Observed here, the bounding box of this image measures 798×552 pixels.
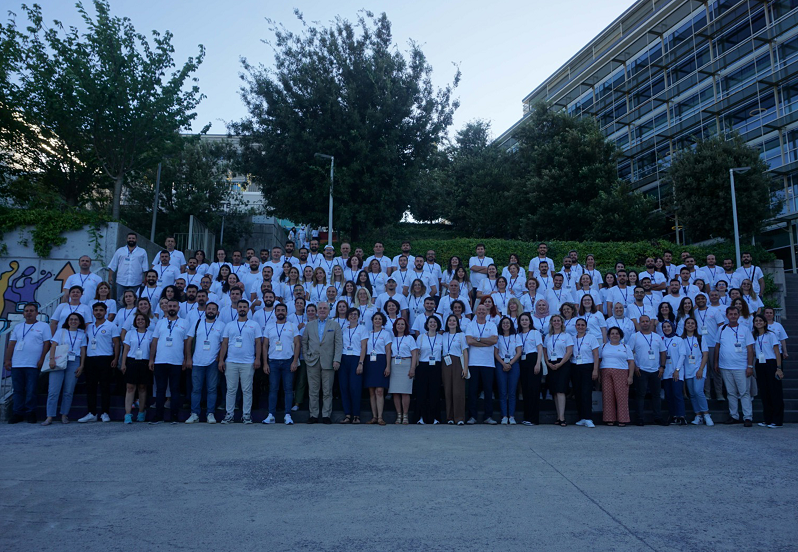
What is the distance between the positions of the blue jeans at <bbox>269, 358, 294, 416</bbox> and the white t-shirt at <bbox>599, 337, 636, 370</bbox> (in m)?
5.01

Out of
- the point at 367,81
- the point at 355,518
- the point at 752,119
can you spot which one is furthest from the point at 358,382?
the point at 752,119

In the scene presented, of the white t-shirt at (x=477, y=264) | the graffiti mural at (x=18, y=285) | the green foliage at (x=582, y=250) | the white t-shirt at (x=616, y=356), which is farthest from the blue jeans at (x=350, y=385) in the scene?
the green foliage at (x=582, y=250)

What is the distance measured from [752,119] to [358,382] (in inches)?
1242

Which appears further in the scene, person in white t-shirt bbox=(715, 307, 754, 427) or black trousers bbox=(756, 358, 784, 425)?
person in white t-shirt bbox=(715, 307, 754, 427)

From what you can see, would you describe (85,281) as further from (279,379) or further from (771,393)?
(771,393)

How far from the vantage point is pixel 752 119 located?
104ft

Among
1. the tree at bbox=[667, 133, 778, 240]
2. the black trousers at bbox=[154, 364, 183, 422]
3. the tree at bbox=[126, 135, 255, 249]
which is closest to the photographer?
the black trousers at bbox=[154, 364, 183, 422]

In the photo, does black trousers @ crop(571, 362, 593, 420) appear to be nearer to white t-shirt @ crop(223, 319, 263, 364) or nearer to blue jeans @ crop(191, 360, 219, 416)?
white t-shirt @ crop(223, 319, 263, 364)

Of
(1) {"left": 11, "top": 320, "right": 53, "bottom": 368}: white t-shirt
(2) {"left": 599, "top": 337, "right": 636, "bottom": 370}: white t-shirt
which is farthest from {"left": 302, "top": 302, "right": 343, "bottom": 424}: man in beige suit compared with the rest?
(2) {"left": 599, "top": 337, "right": 636, "bottom": 370}: white t-shirt

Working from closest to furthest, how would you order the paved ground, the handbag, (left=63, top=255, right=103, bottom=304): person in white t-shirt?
the paved ground
the handbag
(left=63, top=255, right=103, bottom=304): person in white t-shirt

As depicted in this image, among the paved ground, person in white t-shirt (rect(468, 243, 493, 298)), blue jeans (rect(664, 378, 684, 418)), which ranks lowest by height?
the paved ground

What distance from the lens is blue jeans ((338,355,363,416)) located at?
9.20 m

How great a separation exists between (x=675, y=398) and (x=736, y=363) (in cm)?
122

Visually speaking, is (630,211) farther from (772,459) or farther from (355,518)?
(355,518)
